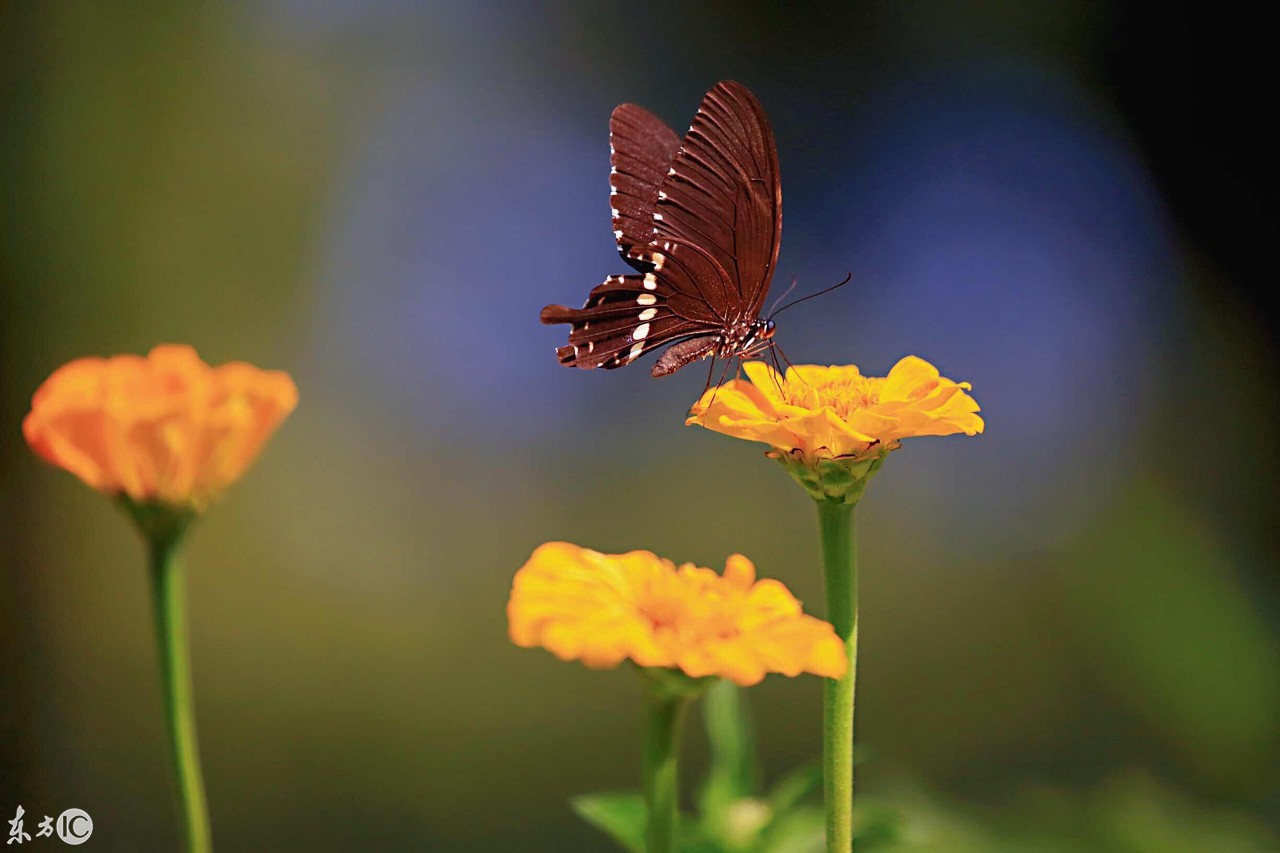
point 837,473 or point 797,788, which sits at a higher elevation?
point 837,473

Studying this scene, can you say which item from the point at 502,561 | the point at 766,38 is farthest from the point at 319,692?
the point at 766,38

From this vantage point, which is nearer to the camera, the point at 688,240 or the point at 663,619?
the point at 663,619

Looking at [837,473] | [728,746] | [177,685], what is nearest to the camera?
[177,685]

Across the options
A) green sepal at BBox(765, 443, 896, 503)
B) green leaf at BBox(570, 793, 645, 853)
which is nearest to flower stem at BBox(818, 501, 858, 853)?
green sepal at BBox(765, 443, 896, 503)

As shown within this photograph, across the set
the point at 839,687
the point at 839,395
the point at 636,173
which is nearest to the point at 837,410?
the point at 839,395

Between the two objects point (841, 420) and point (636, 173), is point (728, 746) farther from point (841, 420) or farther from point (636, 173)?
point (636, 173)

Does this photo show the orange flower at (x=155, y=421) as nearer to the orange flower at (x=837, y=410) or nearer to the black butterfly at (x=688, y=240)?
the orange flower at (x=837, y=410)

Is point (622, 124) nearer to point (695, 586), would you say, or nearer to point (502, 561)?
point (695, 586)
